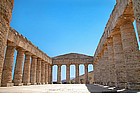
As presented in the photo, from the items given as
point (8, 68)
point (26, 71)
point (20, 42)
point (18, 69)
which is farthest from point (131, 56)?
point (26, 71)

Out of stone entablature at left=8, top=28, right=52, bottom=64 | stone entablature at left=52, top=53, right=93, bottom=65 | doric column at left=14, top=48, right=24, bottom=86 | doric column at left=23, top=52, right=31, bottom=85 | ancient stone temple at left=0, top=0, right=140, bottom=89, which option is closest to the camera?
ancient stone temple at left=0, top=0, right=140, bottom=89

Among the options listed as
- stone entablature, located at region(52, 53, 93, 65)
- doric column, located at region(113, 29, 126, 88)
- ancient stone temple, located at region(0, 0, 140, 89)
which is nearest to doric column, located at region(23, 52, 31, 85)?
ancient stone temple, located at region(0, 0, 140, 89)

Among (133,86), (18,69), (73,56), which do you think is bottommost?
(133,86)

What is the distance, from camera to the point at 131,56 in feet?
29.5

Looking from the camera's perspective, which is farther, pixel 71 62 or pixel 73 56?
pixel 73 56

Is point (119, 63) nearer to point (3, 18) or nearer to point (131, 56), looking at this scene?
point (131, 56)

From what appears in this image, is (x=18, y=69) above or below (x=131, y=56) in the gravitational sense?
above

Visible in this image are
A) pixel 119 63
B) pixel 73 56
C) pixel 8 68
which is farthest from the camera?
pixel 73 56

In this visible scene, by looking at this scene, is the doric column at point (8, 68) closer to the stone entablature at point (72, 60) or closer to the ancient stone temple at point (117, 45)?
the ancient stone temple at point (117, 45)

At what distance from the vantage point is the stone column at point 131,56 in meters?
8.59

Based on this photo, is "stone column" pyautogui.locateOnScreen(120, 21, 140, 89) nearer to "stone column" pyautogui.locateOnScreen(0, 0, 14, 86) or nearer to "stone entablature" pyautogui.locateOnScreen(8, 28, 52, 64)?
"stone column" pyautogui.locateOnScreen(0, 0, 14, 86)

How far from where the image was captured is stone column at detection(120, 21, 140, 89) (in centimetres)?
859
